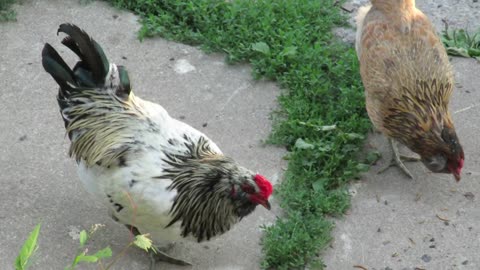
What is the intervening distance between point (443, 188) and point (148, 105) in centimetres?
228

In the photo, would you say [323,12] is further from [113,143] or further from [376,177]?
[113,143]

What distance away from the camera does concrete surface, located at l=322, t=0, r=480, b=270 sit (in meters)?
5.05

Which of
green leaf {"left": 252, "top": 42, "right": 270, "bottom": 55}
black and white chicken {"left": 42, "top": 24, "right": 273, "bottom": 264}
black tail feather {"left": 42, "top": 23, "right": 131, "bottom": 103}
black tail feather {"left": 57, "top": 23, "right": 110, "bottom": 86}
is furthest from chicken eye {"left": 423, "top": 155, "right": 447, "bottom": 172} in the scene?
black tail feather {"left": 57, "top": 23, "right": 110, "bottom": 86}

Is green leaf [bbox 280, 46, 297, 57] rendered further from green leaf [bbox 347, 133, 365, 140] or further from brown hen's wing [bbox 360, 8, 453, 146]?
green leaf [bbox 347, 133, 365, 140]

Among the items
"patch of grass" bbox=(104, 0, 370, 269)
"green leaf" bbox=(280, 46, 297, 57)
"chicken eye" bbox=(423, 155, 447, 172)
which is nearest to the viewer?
"patch of grass" bbox=(104, 0, 370, 269)

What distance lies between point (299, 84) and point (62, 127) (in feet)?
6.29

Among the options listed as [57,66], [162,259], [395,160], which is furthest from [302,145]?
[57,66]

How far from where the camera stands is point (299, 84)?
246 inches

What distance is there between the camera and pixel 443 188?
561 centimetres

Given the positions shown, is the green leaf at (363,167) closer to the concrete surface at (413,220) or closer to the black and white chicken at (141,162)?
the concrete surface at (413,220)

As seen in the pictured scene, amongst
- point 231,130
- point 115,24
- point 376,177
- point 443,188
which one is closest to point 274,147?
point 231,130

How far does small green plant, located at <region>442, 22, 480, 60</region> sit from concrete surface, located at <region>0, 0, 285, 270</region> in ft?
5.36

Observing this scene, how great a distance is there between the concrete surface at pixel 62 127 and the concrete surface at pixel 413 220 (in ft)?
1.93

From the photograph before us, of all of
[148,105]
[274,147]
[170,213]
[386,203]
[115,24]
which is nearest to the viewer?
[170,213]
